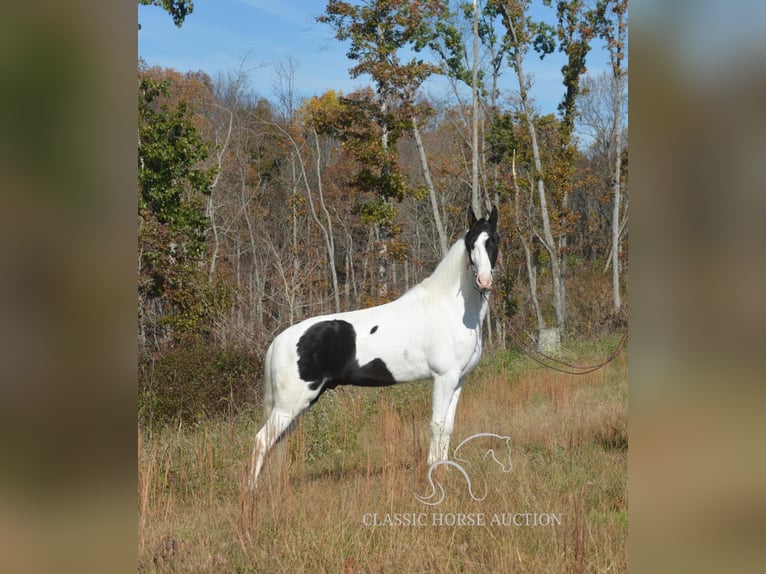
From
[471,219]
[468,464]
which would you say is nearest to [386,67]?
[471,219]

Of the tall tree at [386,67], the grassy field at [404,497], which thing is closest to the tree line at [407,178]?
Answer: the tall tree at [386,67]

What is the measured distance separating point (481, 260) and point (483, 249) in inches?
2.9

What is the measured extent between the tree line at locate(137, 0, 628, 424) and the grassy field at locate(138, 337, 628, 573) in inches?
57.3

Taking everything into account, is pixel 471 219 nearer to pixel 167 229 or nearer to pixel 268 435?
pixel 268 435

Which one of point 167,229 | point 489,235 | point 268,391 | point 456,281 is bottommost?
point 268,391

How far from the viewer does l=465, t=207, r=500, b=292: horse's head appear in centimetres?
388

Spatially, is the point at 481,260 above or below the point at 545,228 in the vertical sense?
below

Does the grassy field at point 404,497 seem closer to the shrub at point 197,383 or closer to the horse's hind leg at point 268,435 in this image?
the horse's hind leg at point 268,435

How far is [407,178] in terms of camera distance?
22.5 ft

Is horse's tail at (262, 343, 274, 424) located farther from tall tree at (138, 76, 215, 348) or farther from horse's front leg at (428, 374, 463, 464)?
tall tree at (138, 76, 215, 348)
